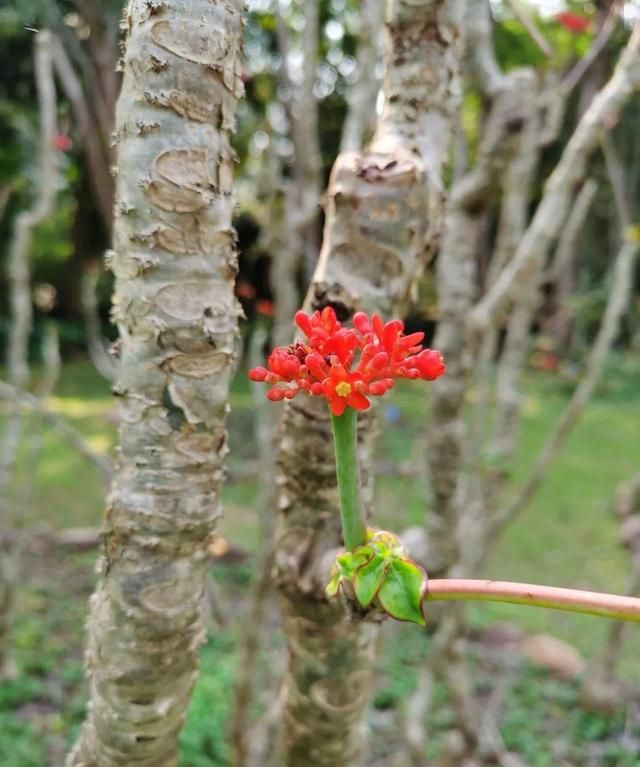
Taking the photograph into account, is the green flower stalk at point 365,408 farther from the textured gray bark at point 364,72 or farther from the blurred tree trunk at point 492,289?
the textured gray bark at point 364,72

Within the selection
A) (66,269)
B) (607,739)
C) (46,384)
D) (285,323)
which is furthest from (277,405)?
(66,269)

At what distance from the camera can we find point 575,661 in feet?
11.1

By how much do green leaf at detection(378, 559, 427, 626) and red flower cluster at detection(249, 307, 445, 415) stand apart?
0.17 m

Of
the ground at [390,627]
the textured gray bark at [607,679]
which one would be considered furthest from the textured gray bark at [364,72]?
the textured gray bark at [607,679]

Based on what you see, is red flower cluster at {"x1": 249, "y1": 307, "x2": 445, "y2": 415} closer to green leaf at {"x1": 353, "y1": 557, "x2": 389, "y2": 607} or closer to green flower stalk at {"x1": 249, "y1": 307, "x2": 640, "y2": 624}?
green flower stalk at {"x1": 249, "y1": 307, "x2": 640, "y2": 624}

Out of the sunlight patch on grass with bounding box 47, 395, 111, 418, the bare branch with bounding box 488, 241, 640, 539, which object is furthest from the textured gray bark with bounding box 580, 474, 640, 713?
the sunlight patch on grass with bounding box 47, 395, 111, 418

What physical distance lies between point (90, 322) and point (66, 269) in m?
9.69

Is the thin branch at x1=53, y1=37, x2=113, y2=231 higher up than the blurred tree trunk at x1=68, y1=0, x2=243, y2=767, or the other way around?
the thin branch at x1=53, y1=37, x2=113, y2=231

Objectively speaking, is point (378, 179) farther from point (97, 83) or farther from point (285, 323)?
point (97, 83)

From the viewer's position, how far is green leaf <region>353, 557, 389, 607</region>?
661 millimetres

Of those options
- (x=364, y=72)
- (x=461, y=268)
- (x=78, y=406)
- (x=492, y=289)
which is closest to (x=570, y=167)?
(x=461, y=268)

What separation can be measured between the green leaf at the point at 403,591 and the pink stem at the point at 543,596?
11 millimetres

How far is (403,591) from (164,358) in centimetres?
33

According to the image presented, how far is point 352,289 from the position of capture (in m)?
0.93
